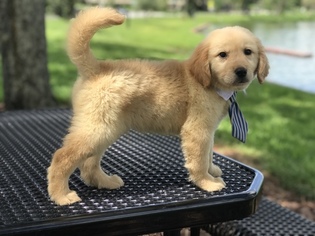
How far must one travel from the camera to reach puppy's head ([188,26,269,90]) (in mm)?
1644

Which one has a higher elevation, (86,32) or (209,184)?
(86,32)

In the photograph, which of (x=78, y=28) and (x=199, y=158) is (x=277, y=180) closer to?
(x=199, y=158)

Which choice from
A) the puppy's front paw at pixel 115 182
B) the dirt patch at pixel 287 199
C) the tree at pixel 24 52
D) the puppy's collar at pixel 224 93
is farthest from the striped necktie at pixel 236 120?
the tree at pixel 24 52

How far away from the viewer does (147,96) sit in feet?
5.44

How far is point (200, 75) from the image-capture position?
168 centimetres

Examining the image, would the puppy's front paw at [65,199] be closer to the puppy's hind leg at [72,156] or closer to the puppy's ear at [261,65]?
the puppy's hind leg at [72,156]

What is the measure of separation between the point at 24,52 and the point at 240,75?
3782 mm

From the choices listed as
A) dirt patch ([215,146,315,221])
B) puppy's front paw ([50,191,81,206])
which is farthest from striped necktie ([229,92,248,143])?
dirt patch ([215,146,315,221])

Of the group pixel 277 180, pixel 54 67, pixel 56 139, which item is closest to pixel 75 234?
pixel 56 139

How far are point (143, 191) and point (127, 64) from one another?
418 millimetres

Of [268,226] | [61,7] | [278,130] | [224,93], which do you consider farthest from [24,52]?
[61,7]

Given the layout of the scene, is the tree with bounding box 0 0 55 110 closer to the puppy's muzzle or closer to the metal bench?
the metal bench

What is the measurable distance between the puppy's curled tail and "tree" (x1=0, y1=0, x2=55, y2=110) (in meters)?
3.50

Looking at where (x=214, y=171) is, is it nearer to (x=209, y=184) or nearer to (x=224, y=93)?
(x=209, y=184)
